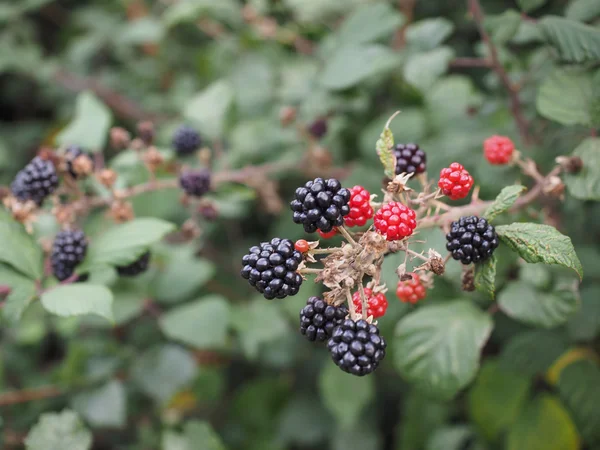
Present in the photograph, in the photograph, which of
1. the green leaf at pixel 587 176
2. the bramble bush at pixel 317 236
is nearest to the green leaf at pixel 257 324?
the bramble bush at pixel 317 236

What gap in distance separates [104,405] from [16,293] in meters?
0.95

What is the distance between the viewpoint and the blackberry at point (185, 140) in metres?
2.62

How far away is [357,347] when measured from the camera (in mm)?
1221

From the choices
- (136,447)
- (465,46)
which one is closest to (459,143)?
(465,46)

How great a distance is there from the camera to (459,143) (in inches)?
95.3

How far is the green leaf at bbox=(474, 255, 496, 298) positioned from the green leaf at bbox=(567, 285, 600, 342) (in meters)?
1.10

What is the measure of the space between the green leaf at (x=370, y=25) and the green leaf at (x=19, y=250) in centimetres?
176

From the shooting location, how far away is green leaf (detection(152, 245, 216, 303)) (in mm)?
2674

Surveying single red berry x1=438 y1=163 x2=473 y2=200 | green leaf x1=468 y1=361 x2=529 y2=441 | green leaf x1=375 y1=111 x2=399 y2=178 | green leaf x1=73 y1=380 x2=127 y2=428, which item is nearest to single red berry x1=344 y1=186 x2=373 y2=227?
green leaf x1=375 y1=111 x2=399 y2=178

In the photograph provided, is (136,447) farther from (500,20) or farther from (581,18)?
(581,18)

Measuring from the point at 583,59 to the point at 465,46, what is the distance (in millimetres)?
1562

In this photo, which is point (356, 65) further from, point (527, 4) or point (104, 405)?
point (104, 405)

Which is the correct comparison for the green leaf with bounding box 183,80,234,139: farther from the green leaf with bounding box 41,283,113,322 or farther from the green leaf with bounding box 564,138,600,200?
the green leaf with bounding box 564,138,600,200

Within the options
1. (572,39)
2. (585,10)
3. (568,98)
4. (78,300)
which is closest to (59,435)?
(78,300)
